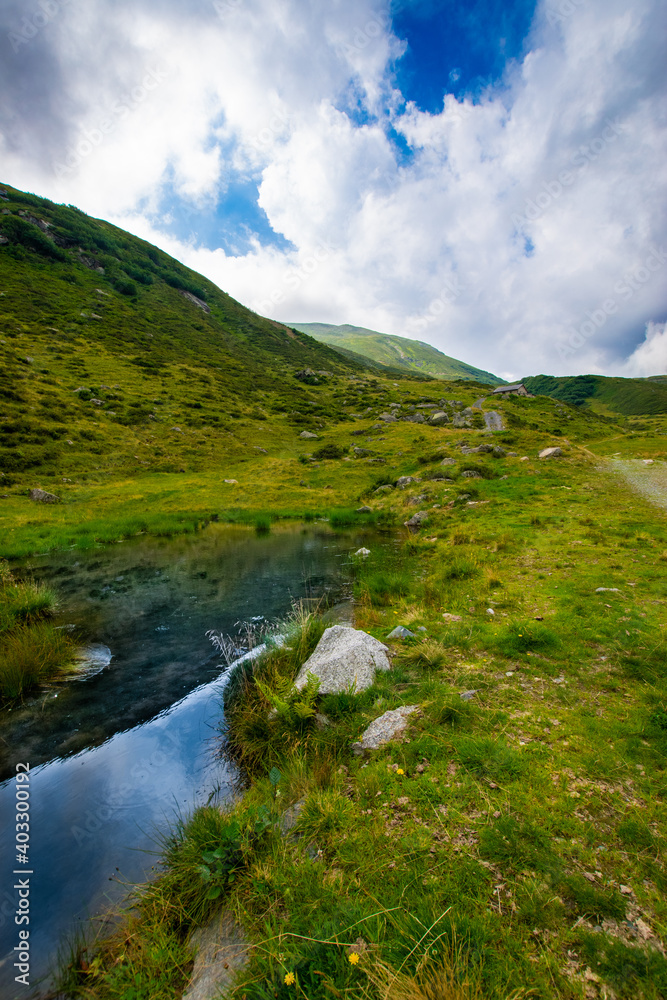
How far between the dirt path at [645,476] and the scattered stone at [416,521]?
1067 centimetres

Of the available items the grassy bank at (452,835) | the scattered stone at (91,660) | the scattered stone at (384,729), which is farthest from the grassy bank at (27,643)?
the scattered stone at (384,729)

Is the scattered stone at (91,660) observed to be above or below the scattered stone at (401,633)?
below

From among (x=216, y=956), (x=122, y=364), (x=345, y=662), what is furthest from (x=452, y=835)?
(x=122, y=364)

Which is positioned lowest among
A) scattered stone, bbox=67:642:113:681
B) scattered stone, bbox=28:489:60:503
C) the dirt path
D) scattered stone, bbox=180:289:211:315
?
scattered stone, bbox=67:642:113:681

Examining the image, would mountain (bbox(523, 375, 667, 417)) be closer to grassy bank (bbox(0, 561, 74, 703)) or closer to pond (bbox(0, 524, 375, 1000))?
pond (bbox(0, 524, 375, 1000))

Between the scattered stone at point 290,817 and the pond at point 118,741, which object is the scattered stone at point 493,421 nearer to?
the pond at point 118,741

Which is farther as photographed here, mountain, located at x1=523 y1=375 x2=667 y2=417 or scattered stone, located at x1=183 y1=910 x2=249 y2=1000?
mountain, located at x1=523 y1=375 x2=667 y2=417

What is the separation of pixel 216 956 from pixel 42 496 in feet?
106

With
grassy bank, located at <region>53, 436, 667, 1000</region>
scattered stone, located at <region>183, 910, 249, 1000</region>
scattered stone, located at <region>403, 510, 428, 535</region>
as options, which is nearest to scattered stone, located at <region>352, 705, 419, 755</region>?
grassy bank, located at <region>53, 436, 667, 1000</region>

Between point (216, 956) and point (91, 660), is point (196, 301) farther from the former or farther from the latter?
point (216, 956)

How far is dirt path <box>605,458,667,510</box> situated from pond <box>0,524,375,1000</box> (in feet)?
51.5

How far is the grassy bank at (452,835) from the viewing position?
2.71m

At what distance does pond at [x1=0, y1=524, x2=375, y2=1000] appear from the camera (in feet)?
15.2

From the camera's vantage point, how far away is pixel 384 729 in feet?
18.2
